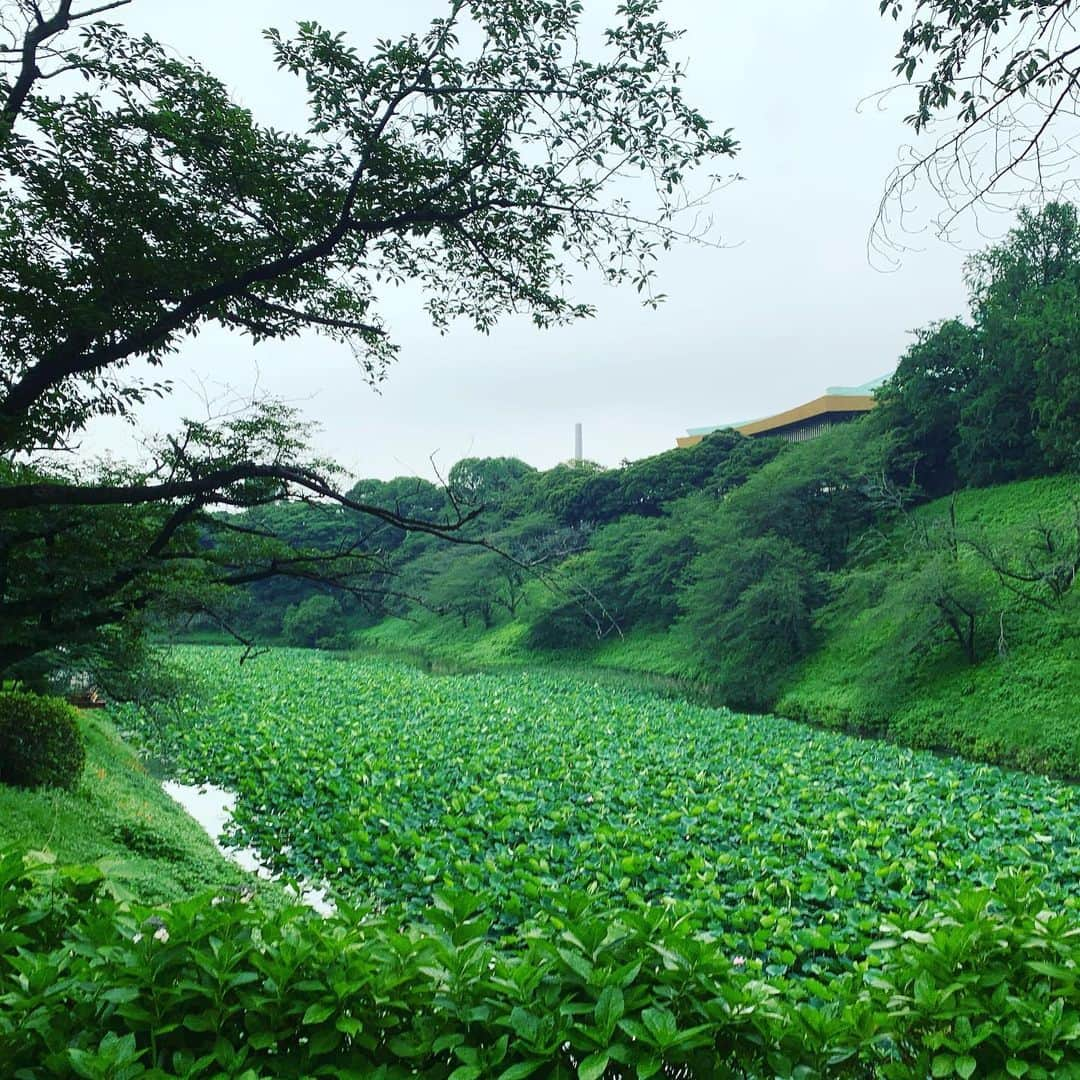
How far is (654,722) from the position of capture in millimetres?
15289

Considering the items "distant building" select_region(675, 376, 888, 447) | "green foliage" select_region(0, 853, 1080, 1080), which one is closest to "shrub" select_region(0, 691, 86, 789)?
"green foliage" select_region(0, 853, 1080, 1080)

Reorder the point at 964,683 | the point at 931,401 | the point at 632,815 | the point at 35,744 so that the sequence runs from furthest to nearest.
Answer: the point at 931,401
the point at 964,683
the point at 632,815
the point at 35,744

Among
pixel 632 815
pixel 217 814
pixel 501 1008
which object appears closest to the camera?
pixel 501 1008

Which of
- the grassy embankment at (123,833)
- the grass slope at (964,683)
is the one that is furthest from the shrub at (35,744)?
the grass slope at (964,683)

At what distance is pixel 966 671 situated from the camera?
53.4 feet

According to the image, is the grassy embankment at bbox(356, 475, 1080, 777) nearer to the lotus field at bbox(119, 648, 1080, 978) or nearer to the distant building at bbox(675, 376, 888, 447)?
the lotus field at bbox(119, 648, 1080, 978)

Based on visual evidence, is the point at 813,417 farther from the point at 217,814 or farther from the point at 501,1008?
the point at 501,1008

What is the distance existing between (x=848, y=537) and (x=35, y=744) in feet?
68.8

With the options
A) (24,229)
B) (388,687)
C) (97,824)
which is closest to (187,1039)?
(24,229)

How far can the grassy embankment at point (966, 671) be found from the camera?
45.9 feet

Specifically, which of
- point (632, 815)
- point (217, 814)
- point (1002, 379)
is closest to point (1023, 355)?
point (1002, 379)

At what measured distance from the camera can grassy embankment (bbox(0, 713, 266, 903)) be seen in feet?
20.1

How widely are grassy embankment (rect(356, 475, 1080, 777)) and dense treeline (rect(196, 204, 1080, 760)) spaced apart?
0.36ft

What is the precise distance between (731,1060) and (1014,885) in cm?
114
